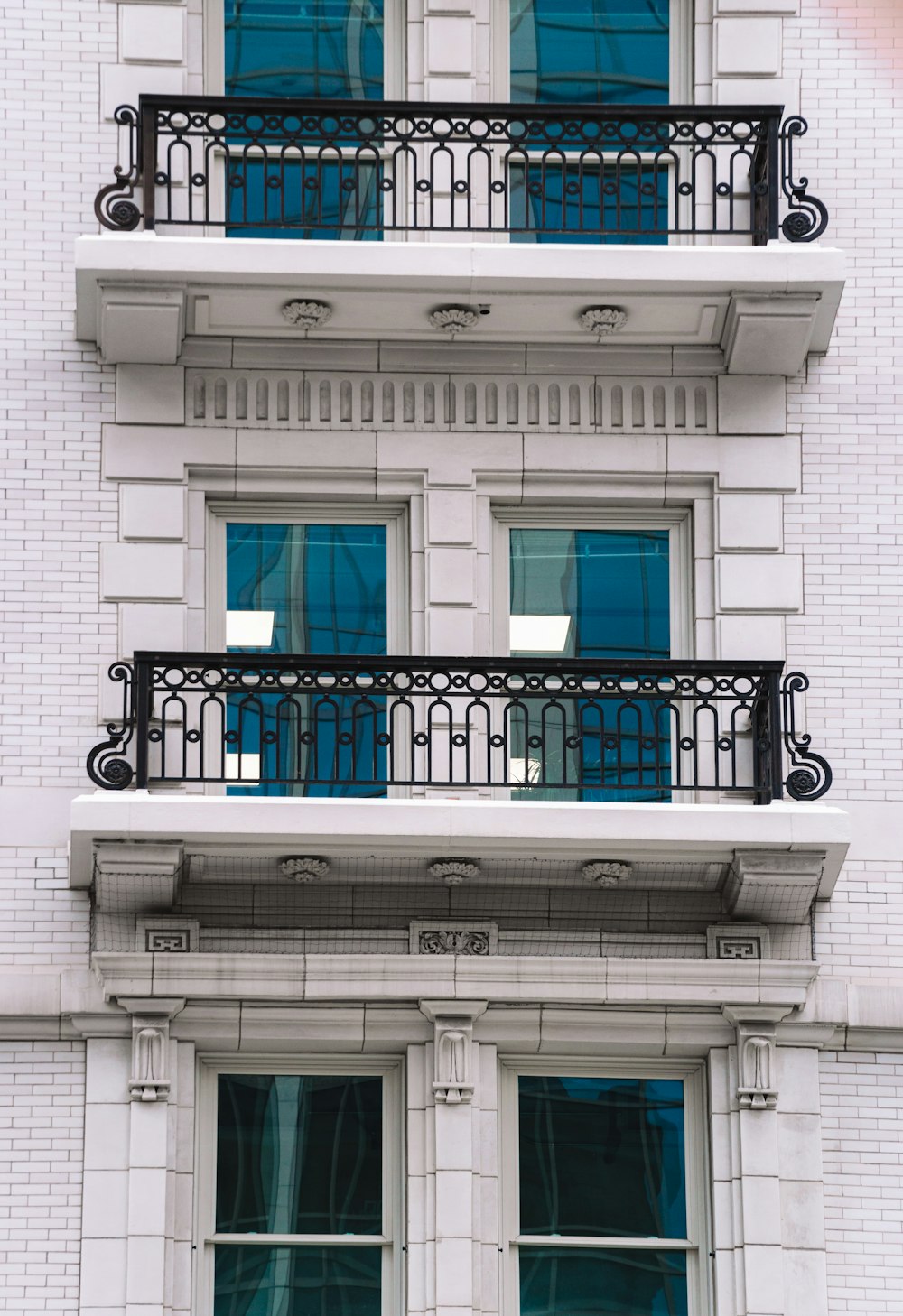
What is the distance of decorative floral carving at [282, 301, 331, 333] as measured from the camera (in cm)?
1688

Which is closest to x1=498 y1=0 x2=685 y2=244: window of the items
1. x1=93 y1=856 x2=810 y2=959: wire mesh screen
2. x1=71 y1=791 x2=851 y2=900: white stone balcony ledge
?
x1=71 y1=791 x2=851 y2=900: white stone balcony ledge

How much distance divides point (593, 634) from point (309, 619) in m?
1.63

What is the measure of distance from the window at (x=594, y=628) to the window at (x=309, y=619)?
732mm

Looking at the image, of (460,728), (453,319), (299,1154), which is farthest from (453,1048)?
(453,319)

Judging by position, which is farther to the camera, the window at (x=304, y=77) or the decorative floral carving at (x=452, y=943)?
the window at (x=304, y=77)

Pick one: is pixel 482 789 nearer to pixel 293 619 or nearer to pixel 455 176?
pixel 293 619

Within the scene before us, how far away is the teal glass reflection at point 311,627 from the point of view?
16.6 meters

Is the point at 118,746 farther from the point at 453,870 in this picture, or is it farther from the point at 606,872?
the point at 606,872

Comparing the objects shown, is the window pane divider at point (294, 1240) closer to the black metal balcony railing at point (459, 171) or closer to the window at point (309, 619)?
the window at point (309, 619)

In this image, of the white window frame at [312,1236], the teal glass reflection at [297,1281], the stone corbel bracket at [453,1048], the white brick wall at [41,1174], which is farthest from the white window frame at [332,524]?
the teal glass reflection at [297,1281]

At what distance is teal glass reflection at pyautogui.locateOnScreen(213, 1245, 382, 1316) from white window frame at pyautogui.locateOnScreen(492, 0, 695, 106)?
689 centimetres

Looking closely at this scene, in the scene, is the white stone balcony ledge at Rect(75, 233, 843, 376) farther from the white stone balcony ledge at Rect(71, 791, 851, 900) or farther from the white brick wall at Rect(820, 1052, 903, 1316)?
the white brick wall at Rect(820, 1052, 903, 1316)

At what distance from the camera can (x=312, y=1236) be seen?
1599 centimetres

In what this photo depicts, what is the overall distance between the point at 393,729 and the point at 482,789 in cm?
61
